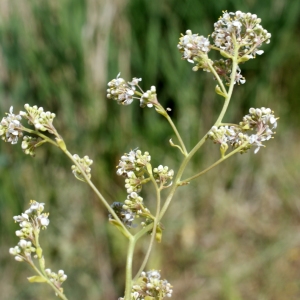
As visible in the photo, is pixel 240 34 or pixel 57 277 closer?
pixel 57 277

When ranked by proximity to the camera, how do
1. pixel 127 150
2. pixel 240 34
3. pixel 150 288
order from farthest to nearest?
pixel 127 150
pixel 240 34
pixel 150 288

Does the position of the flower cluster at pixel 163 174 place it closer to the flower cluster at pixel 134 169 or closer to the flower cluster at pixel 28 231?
the flower cluster at pixel 134 169

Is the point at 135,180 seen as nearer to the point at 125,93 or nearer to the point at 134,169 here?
the point at 134,169

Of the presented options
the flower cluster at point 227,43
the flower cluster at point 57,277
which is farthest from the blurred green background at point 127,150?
the flower cluster at point 57,277

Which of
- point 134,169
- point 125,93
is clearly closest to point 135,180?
point 134,169

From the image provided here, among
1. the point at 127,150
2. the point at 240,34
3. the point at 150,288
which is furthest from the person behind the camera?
the point at 127,150

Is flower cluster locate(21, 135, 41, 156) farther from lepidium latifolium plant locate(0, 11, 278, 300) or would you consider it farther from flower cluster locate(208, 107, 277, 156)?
flower cluster locate(208, 107, 277, 156)

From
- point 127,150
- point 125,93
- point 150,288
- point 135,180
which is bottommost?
point 150,288
